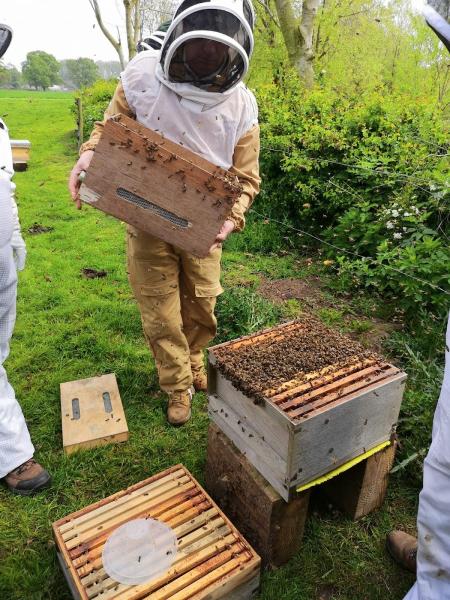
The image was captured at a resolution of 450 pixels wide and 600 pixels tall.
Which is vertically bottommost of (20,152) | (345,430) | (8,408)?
(8,408)

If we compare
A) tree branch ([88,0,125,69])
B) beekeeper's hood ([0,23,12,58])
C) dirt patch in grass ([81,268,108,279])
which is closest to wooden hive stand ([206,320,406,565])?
beekeeper's hood ([0,23,12,58])

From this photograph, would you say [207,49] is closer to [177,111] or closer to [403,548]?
[177,111]

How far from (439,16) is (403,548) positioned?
181 centimetres

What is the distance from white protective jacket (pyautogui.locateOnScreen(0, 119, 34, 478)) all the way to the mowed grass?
0.66 feet

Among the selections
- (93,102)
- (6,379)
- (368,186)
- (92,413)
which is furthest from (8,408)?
(93,102)

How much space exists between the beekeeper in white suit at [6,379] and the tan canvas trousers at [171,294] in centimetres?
54

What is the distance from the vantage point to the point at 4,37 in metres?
1.79

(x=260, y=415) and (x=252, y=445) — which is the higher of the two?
(x=260, y=415)

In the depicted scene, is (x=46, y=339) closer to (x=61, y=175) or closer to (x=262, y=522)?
(x=262, y=522)

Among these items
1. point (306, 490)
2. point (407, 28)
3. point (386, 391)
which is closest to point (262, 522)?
point (306, 490)

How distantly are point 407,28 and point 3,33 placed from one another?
16.8m

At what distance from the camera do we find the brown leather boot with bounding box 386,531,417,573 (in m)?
1.75

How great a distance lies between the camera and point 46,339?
10.8ft

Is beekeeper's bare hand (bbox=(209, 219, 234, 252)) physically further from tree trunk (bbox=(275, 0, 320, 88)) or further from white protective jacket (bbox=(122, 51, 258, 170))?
tree trunk (bbox=(275, 0, 320, 88))
